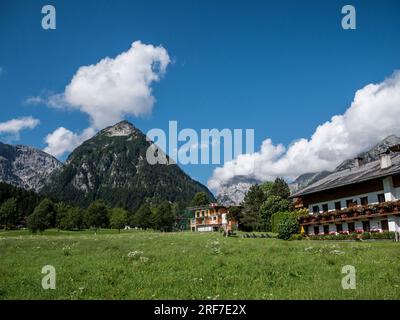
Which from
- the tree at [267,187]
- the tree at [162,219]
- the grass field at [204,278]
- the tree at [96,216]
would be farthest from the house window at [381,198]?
the tree at [96,216]

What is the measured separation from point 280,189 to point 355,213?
219 ft

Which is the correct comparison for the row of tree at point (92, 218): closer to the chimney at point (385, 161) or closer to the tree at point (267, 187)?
the tree at point (267, 187)

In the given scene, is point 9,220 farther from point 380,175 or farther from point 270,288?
point 270,288

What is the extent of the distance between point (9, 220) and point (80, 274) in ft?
352

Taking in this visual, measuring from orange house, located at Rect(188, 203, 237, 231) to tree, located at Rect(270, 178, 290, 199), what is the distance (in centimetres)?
1568

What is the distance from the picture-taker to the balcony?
4123 centimetres

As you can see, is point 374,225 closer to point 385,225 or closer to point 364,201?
point 385,225

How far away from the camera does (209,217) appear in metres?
114

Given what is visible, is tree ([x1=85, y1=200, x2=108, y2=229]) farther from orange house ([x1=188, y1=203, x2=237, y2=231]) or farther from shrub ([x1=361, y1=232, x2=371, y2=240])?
shrub ([x1=361, y1=232, x2=371, y2=240])

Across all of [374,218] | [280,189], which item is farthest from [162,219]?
[374,218]

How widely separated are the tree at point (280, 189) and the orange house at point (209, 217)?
15.7m

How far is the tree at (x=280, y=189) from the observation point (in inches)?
4412
